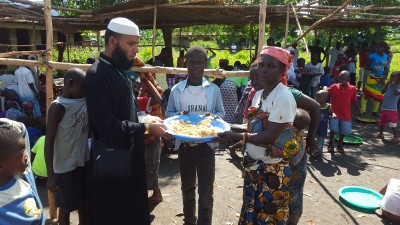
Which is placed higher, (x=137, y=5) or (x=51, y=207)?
(x=137, y=5)

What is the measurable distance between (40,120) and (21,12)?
2.88m

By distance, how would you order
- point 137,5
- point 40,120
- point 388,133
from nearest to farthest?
1. point 40,120
2. point 137,5
3. point 388,133

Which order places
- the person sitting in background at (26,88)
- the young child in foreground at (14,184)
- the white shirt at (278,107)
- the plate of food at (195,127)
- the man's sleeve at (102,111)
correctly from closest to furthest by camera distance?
the young child in foreground at (14,184) < the man's sleeve at (102,111) < the white shirt at (278,107) < the plate of food at (195,127) < the person sitting in background at (26,88)

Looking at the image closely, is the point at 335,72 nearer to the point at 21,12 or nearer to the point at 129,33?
the point at 21,12

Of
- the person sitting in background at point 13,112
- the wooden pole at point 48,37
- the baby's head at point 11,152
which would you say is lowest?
the person sitting in background at point 13,112

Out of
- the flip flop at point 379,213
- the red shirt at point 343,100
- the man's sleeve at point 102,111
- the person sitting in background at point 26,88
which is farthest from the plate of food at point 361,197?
the person sitting in background at point 26,88

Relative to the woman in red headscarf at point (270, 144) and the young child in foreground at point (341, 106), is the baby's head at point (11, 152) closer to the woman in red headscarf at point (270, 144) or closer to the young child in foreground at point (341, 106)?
the woman in red headscarf at point (270, 144)

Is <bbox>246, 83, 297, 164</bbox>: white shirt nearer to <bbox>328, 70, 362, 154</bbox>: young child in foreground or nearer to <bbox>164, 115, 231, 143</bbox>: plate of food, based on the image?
<bbox>164, 115, 231, 143</bbox>: plate of food

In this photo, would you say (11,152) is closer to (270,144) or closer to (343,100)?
(270,144)

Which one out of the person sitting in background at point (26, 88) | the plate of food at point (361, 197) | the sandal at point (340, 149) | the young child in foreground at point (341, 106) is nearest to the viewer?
the plate of food at point (361, 197)

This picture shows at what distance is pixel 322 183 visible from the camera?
5027 millimetres

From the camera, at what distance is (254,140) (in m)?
2.51

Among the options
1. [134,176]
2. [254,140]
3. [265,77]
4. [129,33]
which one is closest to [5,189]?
[134,176]

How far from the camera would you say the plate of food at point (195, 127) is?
8.78 feet
